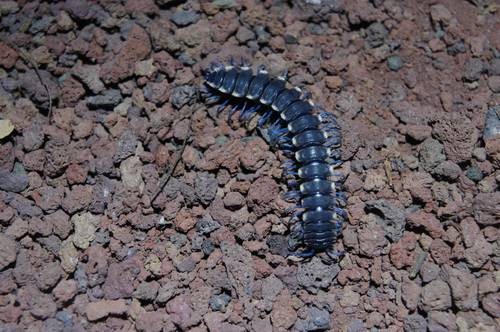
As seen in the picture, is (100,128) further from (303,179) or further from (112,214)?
(303,179)

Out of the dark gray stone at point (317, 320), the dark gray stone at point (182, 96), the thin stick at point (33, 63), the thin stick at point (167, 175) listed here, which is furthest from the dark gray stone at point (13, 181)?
the dark gray stone at point (317, 320)

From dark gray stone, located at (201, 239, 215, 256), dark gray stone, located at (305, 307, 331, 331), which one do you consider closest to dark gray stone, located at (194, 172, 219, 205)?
dark gray stone, located at (201, 239, 215, 256)

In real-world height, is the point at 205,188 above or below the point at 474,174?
below

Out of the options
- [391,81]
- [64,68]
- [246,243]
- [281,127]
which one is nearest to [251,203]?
[246,243]

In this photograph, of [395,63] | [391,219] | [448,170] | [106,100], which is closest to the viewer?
[391,219]

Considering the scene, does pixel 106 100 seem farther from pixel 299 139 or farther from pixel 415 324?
pixel 415 324

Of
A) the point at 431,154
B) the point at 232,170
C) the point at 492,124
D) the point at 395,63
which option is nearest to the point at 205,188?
the point at 232,170

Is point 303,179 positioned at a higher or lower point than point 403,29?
lower
